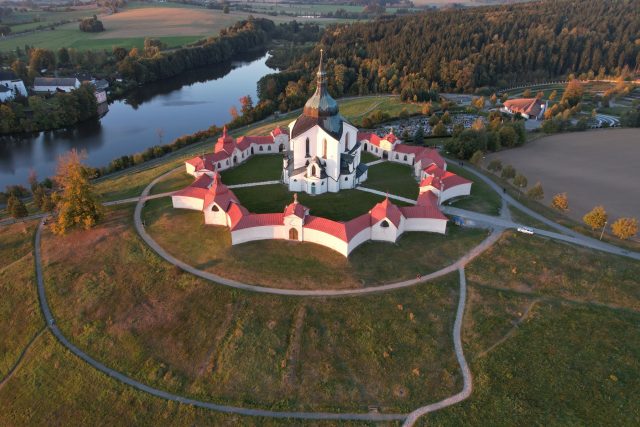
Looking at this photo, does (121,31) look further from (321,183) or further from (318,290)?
(318,290)

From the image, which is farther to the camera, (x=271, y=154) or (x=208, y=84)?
(x=208, y=84)

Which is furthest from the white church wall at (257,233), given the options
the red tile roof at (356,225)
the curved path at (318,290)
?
the red tile roof at (356,225)

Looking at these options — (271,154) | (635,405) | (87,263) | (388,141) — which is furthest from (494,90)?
(87,263)

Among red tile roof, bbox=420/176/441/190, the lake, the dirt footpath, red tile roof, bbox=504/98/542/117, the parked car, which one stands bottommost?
the lake

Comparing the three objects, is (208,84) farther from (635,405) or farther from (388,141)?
(635,405)

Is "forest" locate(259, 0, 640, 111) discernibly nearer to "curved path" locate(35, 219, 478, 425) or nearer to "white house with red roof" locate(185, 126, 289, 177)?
"white house with red roof" locate(185, 126, 289, 177)

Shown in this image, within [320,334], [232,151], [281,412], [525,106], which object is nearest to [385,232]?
[320,334]

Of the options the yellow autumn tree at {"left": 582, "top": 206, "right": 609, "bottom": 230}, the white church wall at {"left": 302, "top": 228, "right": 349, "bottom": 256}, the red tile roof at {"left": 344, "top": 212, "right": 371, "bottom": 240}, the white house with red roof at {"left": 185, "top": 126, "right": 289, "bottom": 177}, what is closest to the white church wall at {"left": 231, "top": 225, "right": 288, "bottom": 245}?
the white church wall at {"left": 302, "top": 228, "right": 349, "bottom": 256}
